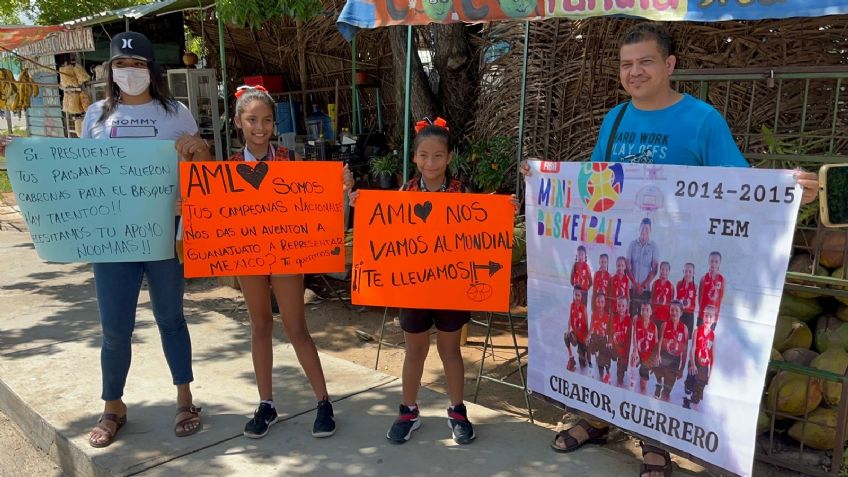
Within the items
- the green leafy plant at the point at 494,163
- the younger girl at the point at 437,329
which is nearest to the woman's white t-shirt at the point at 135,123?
the younger girl at the point at 437,329

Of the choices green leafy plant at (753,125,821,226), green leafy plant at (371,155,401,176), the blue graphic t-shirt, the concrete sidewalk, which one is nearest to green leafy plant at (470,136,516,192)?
green leafy plant at (371,155,401,176)

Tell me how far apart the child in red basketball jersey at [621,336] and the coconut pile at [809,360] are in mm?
836

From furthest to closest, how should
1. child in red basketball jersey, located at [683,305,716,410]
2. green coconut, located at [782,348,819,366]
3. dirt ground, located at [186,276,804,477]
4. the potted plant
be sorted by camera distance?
the potted plant < dirt ground, located at [186,276,804,477] < green coconut, located at [782,348,819,366] < child in red basketball jersey, located at [683,305,716,410]

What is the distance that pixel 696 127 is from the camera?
2.78 m

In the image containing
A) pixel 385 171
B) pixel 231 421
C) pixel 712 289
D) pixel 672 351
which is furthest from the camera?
pixel 385 171

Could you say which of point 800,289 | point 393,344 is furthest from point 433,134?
point 393,344

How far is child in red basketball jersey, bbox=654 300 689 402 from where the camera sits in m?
2.83

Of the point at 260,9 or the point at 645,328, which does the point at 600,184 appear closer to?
the point at 645,328

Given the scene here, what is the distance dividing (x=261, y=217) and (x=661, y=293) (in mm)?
1964

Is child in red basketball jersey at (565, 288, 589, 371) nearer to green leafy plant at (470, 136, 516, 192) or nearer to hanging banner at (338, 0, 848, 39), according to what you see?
hanging banner at (338, 0, 848, 39)

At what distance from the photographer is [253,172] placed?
3.35 meters

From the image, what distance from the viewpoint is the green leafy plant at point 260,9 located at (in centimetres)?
676

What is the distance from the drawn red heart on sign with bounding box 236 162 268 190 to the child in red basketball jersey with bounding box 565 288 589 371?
165cm

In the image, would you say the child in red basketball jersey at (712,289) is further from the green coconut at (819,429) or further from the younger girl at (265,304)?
Answer: the younger girl at (265,304)
